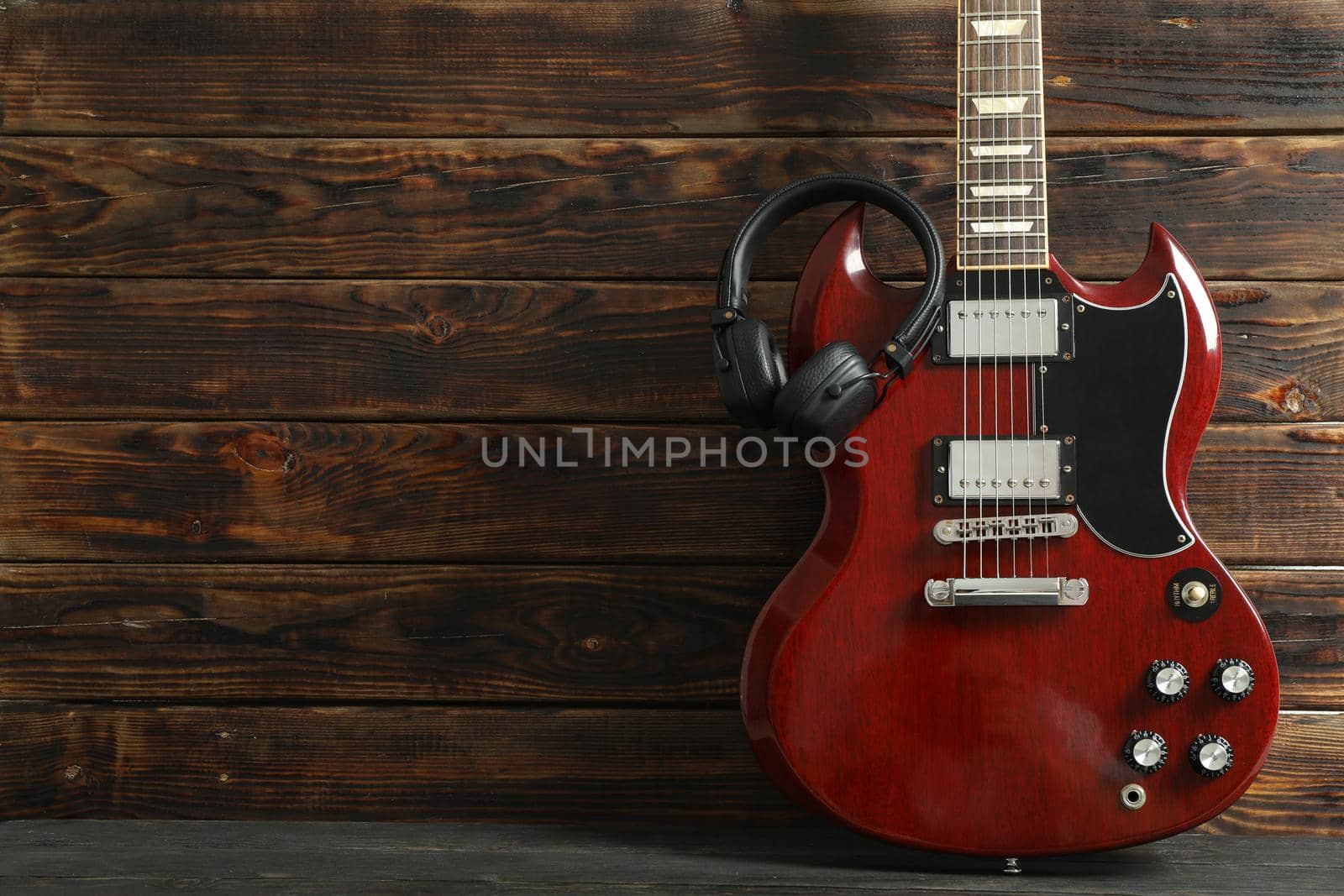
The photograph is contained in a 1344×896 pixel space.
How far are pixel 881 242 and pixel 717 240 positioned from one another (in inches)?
Answer: 6.9

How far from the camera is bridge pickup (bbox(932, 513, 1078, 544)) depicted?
83cm

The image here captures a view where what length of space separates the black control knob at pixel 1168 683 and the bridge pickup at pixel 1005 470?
157mm

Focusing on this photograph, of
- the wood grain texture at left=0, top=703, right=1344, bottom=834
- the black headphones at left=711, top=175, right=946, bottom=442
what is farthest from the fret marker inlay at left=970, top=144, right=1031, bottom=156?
the wood grain texture at left=0, top=703, right=1344, bottom=834

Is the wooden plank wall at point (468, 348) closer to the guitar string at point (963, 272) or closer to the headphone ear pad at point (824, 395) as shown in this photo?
the guitar string at point (963, 272)

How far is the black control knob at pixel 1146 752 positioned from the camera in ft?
2.60

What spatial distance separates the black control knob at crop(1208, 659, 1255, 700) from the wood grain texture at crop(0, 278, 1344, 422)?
1.70ft

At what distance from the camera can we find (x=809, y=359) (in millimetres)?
844

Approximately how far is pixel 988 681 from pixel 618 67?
2.43 ft

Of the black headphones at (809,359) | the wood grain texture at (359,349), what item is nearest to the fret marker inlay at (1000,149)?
the black headphones at (809,359)

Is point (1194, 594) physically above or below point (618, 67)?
below

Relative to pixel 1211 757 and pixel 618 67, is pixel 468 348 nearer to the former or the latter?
pixel 618 67

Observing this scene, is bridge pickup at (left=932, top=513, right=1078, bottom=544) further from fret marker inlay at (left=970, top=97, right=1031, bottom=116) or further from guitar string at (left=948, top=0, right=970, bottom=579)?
fret marker inlay at (left=970, top=97, right=1031, bottom=116)

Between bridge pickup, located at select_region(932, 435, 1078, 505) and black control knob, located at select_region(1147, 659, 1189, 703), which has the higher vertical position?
bridge pickup, located at select_region(932, 435, 1078, 505)

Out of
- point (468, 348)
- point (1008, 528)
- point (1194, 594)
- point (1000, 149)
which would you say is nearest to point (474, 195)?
point (468, 348)
